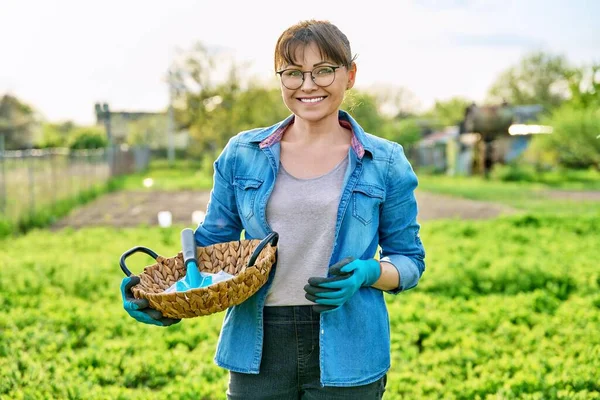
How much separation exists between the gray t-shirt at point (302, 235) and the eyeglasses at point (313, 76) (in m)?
0.29

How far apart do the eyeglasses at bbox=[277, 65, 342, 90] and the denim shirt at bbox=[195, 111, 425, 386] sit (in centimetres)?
19

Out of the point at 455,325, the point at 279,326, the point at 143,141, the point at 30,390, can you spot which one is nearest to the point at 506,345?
the point at 455,325

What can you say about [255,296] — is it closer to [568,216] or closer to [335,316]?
[335,316]

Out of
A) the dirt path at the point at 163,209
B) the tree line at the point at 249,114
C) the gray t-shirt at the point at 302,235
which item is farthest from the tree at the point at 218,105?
→ the gray t-shirt at the point at 302,235

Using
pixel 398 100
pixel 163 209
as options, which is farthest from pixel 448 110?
pixel 163 209

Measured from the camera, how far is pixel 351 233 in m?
2.16

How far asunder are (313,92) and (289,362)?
78cm

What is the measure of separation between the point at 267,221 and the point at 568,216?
1042 cm

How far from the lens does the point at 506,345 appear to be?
5.15m

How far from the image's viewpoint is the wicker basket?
1992 millimetres

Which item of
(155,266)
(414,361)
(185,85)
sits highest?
(185,85)

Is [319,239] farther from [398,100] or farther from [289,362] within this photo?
[398,100]

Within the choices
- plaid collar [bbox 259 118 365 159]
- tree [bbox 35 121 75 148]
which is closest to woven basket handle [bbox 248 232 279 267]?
plaid collar [bbox 259 118 365 159]

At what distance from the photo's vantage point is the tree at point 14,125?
4470cm
